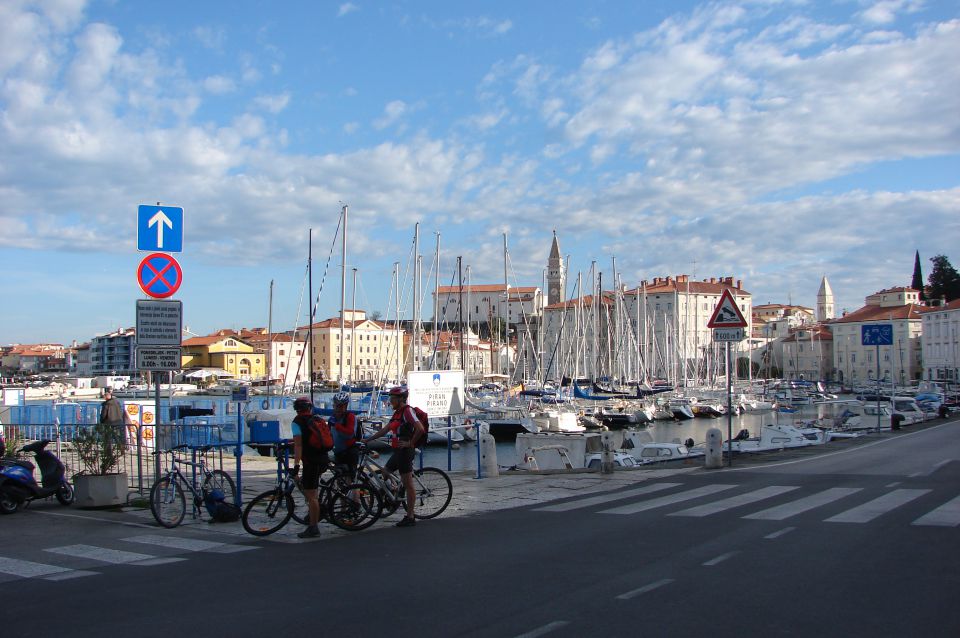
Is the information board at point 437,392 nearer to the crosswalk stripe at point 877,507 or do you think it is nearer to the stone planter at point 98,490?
the stone planter at point 98,490

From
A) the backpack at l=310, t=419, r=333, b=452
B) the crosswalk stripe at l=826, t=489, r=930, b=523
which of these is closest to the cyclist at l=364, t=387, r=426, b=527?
the backpack at l=310, t=419, r=333, b=452

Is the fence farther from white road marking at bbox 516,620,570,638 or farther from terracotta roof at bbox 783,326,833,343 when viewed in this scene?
terracotta roof at bbox 783,326,833,343

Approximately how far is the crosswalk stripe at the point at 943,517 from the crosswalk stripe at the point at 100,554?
979 cm

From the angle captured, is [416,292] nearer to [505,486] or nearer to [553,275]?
[505,486]

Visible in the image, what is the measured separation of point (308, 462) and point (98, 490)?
4745 mm

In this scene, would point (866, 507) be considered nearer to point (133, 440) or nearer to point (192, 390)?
point (133, 440)

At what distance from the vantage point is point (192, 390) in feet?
425

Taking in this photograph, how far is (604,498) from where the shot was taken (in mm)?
14141

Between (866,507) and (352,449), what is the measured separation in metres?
7.66

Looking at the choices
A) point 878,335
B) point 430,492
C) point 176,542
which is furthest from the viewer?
point 878,335

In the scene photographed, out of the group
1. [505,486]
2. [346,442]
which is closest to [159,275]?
[346,442]

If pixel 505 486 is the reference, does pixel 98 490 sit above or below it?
above

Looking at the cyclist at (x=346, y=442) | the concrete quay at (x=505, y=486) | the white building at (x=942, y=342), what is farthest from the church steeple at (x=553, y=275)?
the cyclist at (x=346, y=442)

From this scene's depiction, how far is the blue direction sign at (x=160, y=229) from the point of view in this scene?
12141 mm
